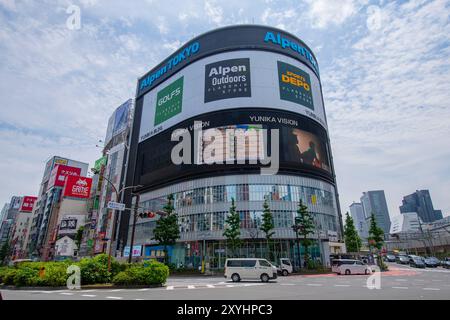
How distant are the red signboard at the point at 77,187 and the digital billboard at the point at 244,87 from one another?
4587cm

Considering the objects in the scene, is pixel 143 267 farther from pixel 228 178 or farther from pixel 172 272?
A: pixel 228 178

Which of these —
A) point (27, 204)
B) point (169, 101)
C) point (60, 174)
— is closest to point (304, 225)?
point (169, 101)

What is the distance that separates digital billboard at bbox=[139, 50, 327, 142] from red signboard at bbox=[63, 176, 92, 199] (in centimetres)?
4587

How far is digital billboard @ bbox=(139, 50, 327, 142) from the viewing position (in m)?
51.0

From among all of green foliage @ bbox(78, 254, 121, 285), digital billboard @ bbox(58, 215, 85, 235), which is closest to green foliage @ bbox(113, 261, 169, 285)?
green foliage @ bbox(78, 254, 121, 285)

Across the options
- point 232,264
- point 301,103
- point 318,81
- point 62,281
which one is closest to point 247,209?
point 232,264

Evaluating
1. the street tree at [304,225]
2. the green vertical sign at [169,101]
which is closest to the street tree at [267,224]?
the street tree at [304,225]

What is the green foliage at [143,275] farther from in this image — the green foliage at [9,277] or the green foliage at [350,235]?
the green foliage at [350,235]

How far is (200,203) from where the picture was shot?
46938 millimetres

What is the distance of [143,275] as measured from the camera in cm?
1731

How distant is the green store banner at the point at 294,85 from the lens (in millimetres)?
52287

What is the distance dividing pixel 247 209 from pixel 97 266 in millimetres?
28473

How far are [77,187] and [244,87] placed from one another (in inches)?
2744

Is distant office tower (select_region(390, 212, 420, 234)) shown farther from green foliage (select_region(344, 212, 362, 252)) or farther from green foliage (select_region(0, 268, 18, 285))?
green foliage (select_region(0, 268, 18, 285))
